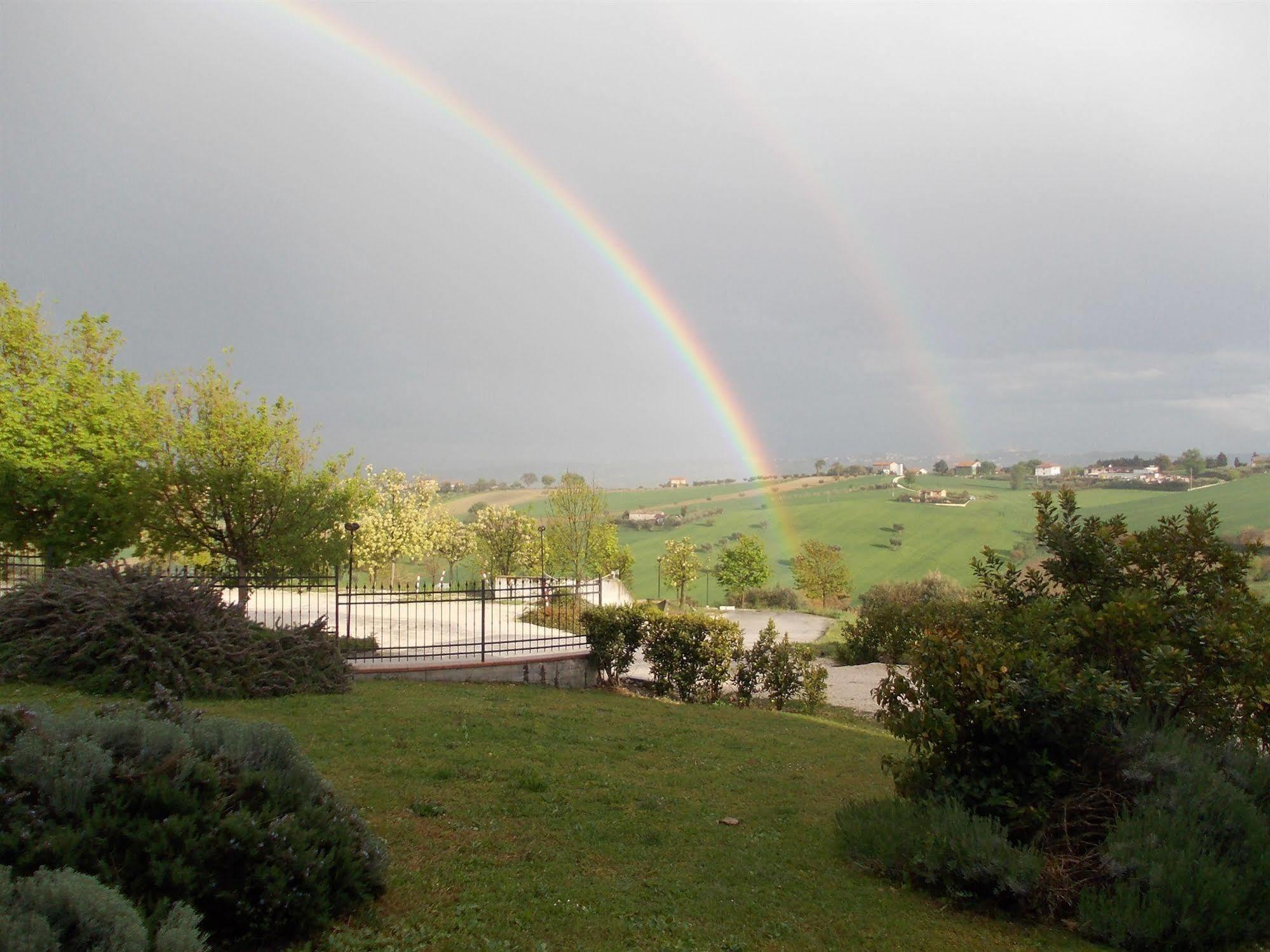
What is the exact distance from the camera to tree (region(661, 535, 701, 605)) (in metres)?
48.4

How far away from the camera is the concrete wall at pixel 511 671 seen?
13102 mm

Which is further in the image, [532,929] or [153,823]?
[532,929]

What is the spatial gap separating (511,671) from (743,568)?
1642 inches

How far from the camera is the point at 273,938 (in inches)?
132

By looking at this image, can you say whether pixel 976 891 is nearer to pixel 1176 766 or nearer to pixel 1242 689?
pixel 1176 766

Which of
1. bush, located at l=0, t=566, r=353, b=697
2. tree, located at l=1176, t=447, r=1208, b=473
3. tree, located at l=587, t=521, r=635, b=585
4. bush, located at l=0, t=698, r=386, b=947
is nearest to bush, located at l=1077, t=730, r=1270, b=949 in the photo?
bush, located at l=0, t=698, r=386, b=947

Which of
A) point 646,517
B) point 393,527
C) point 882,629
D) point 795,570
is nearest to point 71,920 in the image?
point 882,629

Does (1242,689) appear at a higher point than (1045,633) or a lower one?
lower

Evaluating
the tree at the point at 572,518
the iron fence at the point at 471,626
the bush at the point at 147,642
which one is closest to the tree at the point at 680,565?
the tree at the point at 572,518

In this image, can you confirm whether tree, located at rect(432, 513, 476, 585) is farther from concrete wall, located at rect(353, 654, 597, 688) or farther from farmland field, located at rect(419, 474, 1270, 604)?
concrete wall, located at rect(353, 654, 597, 688)

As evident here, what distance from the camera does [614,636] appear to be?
1454cm

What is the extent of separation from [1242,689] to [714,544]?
66.7m

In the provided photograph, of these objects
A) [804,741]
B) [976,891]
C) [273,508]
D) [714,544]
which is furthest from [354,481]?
[714,544]

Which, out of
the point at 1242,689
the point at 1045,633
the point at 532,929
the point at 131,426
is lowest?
the point at 532,929
